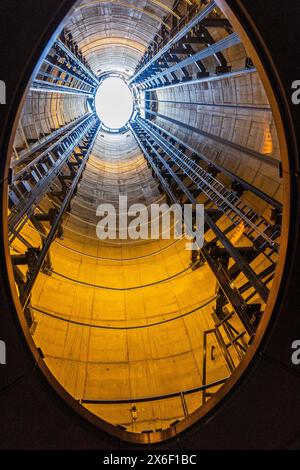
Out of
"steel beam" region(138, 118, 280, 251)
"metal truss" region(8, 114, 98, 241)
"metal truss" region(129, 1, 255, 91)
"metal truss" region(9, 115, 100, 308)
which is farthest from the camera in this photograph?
"metal truss" region(129, 1, 255, 91)

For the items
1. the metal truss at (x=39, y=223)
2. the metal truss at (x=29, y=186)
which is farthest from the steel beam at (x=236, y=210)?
the metal truss at (x=29, y=186)

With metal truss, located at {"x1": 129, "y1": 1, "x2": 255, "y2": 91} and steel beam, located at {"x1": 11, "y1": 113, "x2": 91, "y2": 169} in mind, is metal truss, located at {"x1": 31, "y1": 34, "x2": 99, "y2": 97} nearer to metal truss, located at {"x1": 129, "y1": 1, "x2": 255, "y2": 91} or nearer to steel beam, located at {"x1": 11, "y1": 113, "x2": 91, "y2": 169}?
steel beam, located at {"x1": 11, "y1": 113, "x2": 91, "y2": 169}

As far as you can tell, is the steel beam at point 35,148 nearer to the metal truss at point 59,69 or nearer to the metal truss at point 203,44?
A: the metal truss at point 59,69

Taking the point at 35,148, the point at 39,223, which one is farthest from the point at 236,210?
the point at 35,148

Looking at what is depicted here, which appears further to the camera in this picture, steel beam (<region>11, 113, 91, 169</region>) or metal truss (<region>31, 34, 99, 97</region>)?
metal truss (<region>31, 34, 99, 97</region>)

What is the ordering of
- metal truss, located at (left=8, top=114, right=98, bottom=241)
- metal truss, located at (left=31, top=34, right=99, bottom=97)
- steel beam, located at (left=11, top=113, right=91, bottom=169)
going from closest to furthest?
metal truss, located at (left=8, top=114, right=98, bottom=241) < steel beam, located at (left=11, top=113, right=91, bottom=169) < metal truss, located at (left=31, top=34, right=99, bottom=97)

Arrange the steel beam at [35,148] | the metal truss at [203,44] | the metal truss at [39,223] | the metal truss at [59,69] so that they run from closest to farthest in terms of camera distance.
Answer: the metal truss at [39,223], the metal truss at [203,44], the steel beam at [35,148], the metal truss at [59,69]

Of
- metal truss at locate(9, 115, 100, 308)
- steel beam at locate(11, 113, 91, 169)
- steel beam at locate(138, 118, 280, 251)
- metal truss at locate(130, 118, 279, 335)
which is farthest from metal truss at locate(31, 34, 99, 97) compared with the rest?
metal truss at locate(130, 118, 279, 335)

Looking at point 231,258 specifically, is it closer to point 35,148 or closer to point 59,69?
point 35,148

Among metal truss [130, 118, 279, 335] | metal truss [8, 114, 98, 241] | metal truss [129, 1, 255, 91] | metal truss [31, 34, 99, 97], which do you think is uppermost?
metal truss [31, 34, 99, 97]

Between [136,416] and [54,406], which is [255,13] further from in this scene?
[136,416]

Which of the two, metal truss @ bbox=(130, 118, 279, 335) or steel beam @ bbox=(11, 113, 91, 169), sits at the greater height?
steel beam @ bbox=(11, 113, 91, 169)
